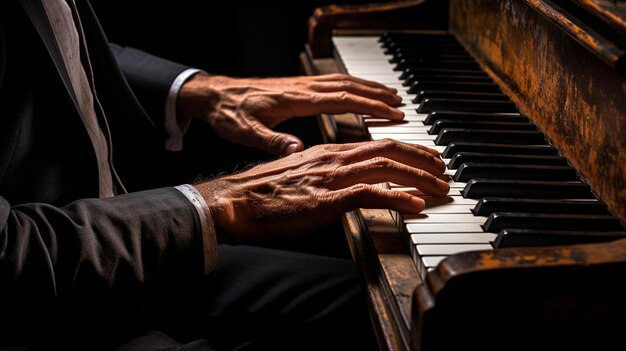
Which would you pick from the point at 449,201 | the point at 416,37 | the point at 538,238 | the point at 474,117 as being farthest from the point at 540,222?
the point at 416,37

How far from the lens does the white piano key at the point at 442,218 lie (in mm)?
1230

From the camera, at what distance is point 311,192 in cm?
129

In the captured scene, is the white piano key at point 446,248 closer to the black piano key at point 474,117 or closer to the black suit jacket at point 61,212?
the black suit jacket at point 61,212

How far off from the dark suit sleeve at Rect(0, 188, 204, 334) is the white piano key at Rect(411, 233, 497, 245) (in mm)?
339

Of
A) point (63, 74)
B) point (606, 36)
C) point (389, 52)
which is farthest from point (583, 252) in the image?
point (389, 52)

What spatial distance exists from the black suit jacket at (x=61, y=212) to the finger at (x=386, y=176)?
0.24 metres

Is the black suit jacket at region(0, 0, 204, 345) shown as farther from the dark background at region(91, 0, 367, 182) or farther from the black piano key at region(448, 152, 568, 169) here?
the dark background at region(91, 0, 367, 182)

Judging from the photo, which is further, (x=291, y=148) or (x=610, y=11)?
(x=291, y=148)

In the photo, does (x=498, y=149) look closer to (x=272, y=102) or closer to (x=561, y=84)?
(x=561, y=84)

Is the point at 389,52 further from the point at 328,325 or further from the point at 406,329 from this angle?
the point at 406,329

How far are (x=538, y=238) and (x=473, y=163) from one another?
0.29 meters

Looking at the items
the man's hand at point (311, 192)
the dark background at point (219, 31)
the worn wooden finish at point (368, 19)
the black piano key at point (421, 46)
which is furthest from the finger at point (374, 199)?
the dark background at point (219, 31)

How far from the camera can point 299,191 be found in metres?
1.30

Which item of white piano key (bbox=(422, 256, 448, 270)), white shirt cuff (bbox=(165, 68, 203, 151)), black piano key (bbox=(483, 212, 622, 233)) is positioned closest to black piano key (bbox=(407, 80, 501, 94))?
white shirt cuff (bbox=(165, 68, 203, 151))
